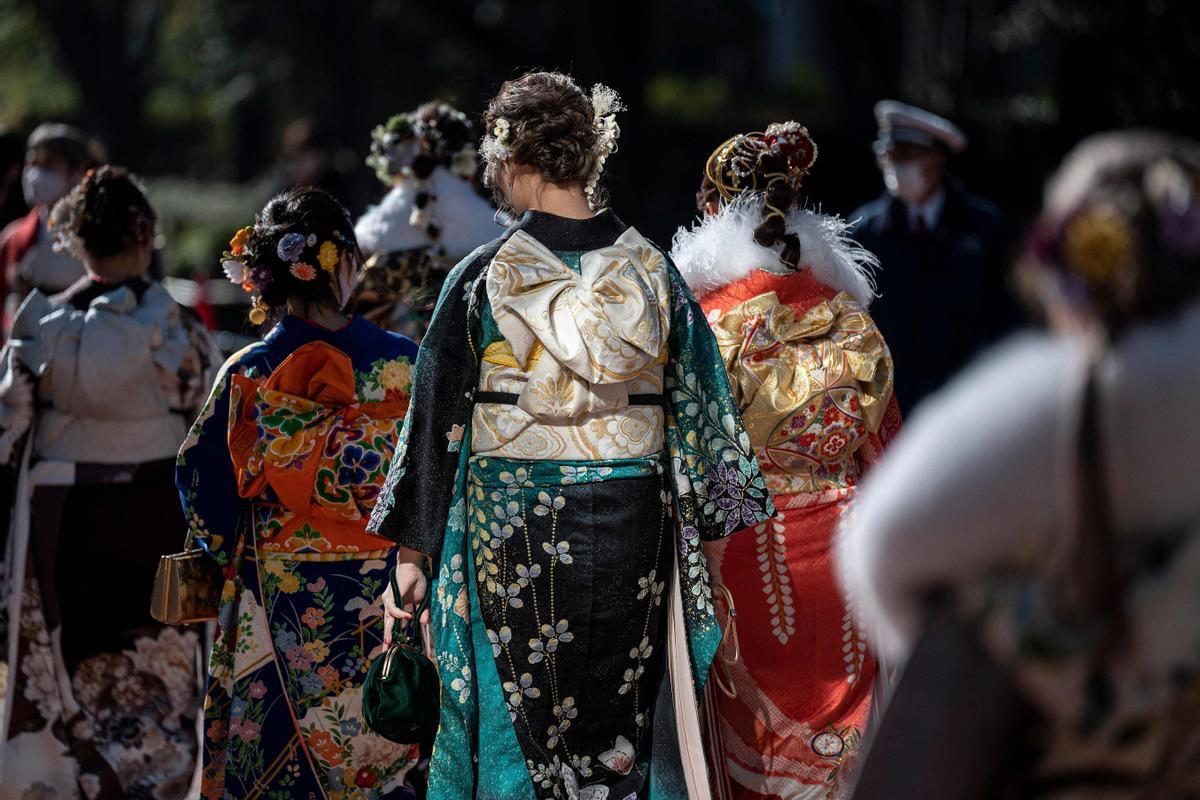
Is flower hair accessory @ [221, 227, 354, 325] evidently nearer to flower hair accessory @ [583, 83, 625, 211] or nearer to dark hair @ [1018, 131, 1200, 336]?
flower hair accessory @ [583, 83, 625, 211]

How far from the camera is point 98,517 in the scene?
535 cm

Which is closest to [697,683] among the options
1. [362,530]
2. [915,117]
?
[362,530]

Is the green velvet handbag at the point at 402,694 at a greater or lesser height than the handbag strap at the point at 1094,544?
lesser

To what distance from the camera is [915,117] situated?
25.4 feet

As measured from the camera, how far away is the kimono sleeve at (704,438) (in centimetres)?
395

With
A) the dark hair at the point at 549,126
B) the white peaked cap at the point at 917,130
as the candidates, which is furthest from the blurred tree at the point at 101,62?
the dark hair at the point at 549,126

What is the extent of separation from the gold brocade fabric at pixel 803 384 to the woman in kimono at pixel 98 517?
5.83 feet

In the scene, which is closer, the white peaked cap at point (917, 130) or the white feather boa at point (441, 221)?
the white feather boa at point (441, 221)

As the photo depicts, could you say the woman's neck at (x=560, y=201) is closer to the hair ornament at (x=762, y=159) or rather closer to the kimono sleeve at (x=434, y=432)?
the kimono sleeve at (x=434, y=432)

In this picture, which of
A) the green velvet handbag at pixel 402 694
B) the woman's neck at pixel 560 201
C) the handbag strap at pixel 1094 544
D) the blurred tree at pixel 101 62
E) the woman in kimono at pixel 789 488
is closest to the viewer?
the handbag strap at pixel 1094 544

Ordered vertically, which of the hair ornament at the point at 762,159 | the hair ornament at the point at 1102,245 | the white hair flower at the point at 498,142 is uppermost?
the hair ornament at the point at 762,159

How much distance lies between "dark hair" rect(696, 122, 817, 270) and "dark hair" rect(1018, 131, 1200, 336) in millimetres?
2718

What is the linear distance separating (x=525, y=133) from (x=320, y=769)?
5.88ft

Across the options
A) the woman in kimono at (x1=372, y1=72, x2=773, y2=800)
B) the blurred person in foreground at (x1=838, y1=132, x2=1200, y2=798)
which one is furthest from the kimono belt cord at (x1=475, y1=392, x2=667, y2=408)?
the blurred person in foreground at (x1=838, y1=132, x2=1200, y2=798)
